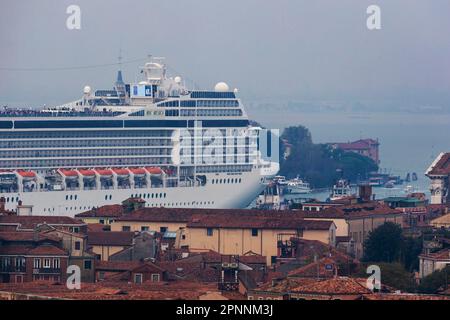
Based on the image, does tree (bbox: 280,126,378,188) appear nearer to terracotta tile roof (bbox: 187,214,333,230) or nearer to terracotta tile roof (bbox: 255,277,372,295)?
terracotta tile roof (bbox: 187,214,333,230)

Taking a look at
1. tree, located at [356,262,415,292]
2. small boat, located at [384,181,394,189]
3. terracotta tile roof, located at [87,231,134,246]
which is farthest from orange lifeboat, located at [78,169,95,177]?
small boat, located at [384,181,394,189]

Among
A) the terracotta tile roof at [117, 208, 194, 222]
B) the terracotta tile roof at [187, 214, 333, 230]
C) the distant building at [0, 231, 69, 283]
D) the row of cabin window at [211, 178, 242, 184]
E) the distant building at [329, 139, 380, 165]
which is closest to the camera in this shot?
the distant building at [0, 231, 69, 283]

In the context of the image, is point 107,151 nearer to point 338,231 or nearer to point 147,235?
point 338,231

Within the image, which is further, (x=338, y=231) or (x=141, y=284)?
(x=338, y=231)

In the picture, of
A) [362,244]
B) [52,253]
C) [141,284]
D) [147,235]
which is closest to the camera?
[141,284]

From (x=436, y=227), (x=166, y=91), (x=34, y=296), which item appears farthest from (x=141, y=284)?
(x=166, y=91)

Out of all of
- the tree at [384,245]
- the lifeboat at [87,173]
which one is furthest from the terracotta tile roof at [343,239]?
the lifeboat at [87,173]

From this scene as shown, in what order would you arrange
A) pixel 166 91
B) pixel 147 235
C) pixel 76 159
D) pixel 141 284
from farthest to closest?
1. pixel 166 91
2. pixel 76 159
3. pixel 147 235
4. pixel 141 284

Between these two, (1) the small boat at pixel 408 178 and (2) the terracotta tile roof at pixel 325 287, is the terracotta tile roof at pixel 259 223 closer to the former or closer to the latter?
(2) the terracotta tile roof at pixel 325 287
